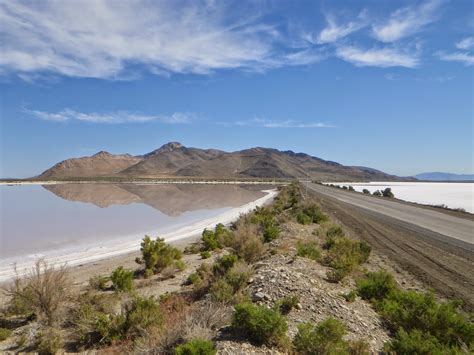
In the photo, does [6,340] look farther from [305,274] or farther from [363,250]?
[363,250]

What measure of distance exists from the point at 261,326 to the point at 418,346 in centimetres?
224

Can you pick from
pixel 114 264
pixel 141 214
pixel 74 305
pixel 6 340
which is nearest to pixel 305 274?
pixel 74 305

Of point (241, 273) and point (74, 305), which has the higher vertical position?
point (241, 273)

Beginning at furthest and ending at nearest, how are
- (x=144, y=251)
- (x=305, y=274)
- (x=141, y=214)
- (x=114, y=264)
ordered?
(x=141, y=214) → (x=114, y=264) → (x=144, y=251) → (x=305, y=274)

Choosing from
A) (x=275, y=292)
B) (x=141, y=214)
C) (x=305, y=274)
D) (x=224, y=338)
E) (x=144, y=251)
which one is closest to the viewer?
(x=224, y=338)

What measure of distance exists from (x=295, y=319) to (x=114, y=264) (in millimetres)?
8251

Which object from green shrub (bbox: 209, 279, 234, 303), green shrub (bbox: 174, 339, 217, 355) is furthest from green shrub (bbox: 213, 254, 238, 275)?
green shrub (bbox: 174, 339, 217, 355)

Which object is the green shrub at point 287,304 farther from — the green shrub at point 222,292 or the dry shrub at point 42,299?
the dry shrub at point 42,299

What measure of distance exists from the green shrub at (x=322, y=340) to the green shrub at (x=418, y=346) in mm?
824

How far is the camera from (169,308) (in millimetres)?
7539

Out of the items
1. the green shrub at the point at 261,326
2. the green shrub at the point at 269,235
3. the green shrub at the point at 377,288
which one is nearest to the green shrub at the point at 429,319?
the green shrub at the point at 377,288

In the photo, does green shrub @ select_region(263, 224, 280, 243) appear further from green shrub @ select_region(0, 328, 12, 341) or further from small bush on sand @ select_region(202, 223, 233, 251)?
green shrub @ select_region(0, 328, 12, 341)

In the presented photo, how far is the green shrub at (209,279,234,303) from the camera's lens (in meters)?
6.99

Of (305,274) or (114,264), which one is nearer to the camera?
(305,274)
